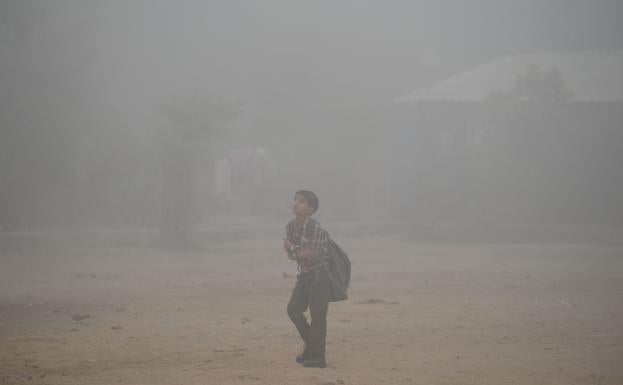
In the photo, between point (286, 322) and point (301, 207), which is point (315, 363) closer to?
point (301, 207)

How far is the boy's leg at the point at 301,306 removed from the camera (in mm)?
8203

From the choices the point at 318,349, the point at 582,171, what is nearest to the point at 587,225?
the point at 582,171

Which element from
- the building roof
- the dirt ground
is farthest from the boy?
the building roof

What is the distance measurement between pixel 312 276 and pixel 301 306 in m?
0.30

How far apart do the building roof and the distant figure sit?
2487 centimetres

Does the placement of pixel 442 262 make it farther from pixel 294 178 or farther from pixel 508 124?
pixel 294 178

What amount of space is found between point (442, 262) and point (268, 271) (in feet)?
14.4

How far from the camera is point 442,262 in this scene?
20.0 meters

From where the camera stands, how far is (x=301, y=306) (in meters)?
8.25

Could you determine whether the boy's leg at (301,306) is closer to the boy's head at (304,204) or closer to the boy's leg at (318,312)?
the boy's leg at (318,312)

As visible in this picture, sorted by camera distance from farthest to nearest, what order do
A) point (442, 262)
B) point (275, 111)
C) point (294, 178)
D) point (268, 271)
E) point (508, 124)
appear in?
1. point (275, 111)
2. point (294, 178)
3. point (508, 124)
4. point (442, 262)
5. point (268, 271)

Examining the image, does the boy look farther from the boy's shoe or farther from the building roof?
the building roof

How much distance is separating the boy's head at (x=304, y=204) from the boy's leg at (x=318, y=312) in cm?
55

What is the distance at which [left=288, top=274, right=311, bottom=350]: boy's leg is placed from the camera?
8203 mm
